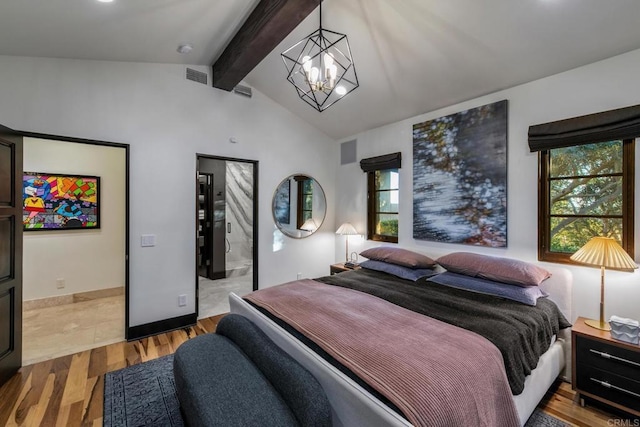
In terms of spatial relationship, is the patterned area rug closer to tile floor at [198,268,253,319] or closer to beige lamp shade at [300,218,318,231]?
tile floor at [198,268,253,319]

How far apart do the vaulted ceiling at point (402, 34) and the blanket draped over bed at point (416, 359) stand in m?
2.33

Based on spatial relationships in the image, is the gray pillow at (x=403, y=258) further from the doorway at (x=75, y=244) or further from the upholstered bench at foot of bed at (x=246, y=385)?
the doorway at (x=75, y=244)

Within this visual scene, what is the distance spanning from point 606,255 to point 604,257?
0.02 metres

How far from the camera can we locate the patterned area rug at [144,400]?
195 centimetres

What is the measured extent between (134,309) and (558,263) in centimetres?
428

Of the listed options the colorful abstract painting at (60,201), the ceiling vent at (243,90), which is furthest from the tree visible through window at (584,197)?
the colorful abstract painting at (60,201)

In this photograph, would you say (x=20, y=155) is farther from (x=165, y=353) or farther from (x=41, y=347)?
(x=165, y=353)

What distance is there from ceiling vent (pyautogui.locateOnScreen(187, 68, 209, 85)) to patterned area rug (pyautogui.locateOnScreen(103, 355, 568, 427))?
3150 mm

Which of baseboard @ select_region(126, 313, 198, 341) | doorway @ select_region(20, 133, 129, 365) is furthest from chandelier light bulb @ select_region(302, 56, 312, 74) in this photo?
doorway @ select_region(20, 133, 129, 365)

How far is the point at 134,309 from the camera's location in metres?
3.13

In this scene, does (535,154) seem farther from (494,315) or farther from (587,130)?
(494,315)

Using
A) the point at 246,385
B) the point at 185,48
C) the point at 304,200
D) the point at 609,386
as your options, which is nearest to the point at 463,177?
the point at 609,386

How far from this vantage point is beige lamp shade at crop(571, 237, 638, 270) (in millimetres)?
2008

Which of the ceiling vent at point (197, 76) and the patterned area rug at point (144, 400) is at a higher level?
the ceiling vent at point (197, 76)
